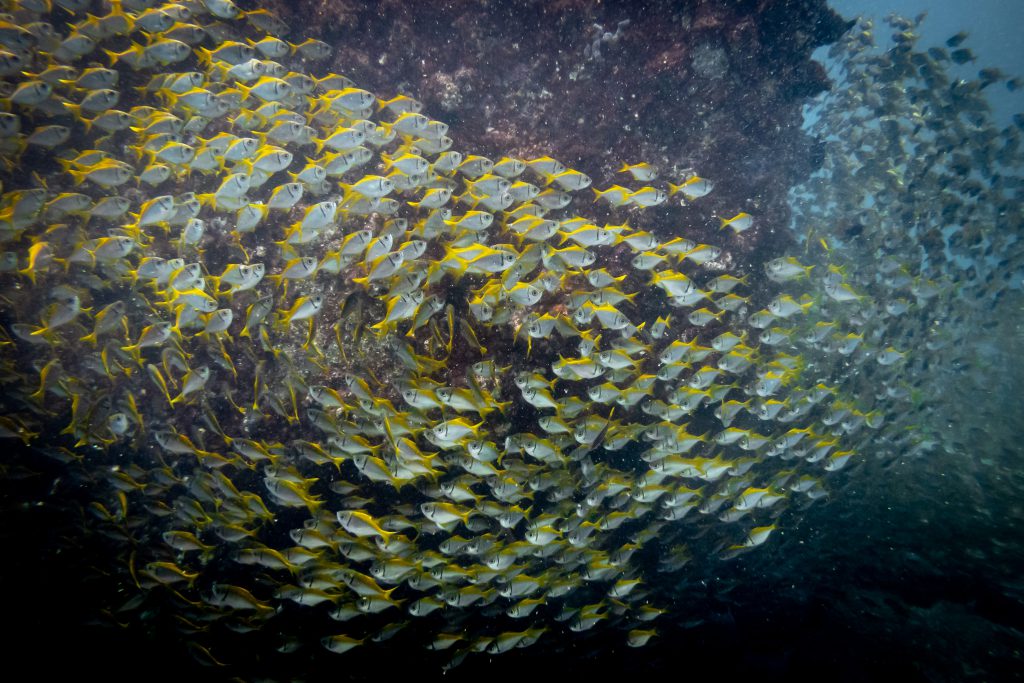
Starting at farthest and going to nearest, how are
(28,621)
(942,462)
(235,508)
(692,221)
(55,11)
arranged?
1. (942,462)
2. (692,221)
3. (28,621)
4. (55,11)
5. (235,508)

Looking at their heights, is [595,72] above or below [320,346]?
above

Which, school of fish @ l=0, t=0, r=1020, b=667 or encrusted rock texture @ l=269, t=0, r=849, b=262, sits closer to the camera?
school of fish @ l=0, t=0, r=1020, b=667

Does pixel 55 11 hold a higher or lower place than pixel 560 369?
higher

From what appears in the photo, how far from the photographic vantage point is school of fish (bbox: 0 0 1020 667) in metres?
4.82

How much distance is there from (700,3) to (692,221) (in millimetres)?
4091

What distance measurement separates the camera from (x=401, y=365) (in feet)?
18.1

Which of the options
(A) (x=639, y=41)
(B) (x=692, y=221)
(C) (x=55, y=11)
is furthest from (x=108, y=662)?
(A) (x=639, y=41)

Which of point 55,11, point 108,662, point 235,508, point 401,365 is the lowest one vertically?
point 108,662

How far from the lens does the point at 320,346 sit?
560 centimetres

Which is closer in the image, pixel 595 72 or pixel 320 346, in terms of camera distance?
pixel 320 346

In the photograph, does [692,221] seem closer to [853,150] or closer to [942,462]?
[853,150]

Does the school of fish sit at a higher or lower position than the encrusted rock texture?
lower

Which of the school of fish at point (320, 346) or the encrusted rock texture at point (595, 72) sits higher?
the encrusted rock texture at point (595, 72)

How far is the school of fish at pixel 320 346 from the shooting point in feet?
15.8
